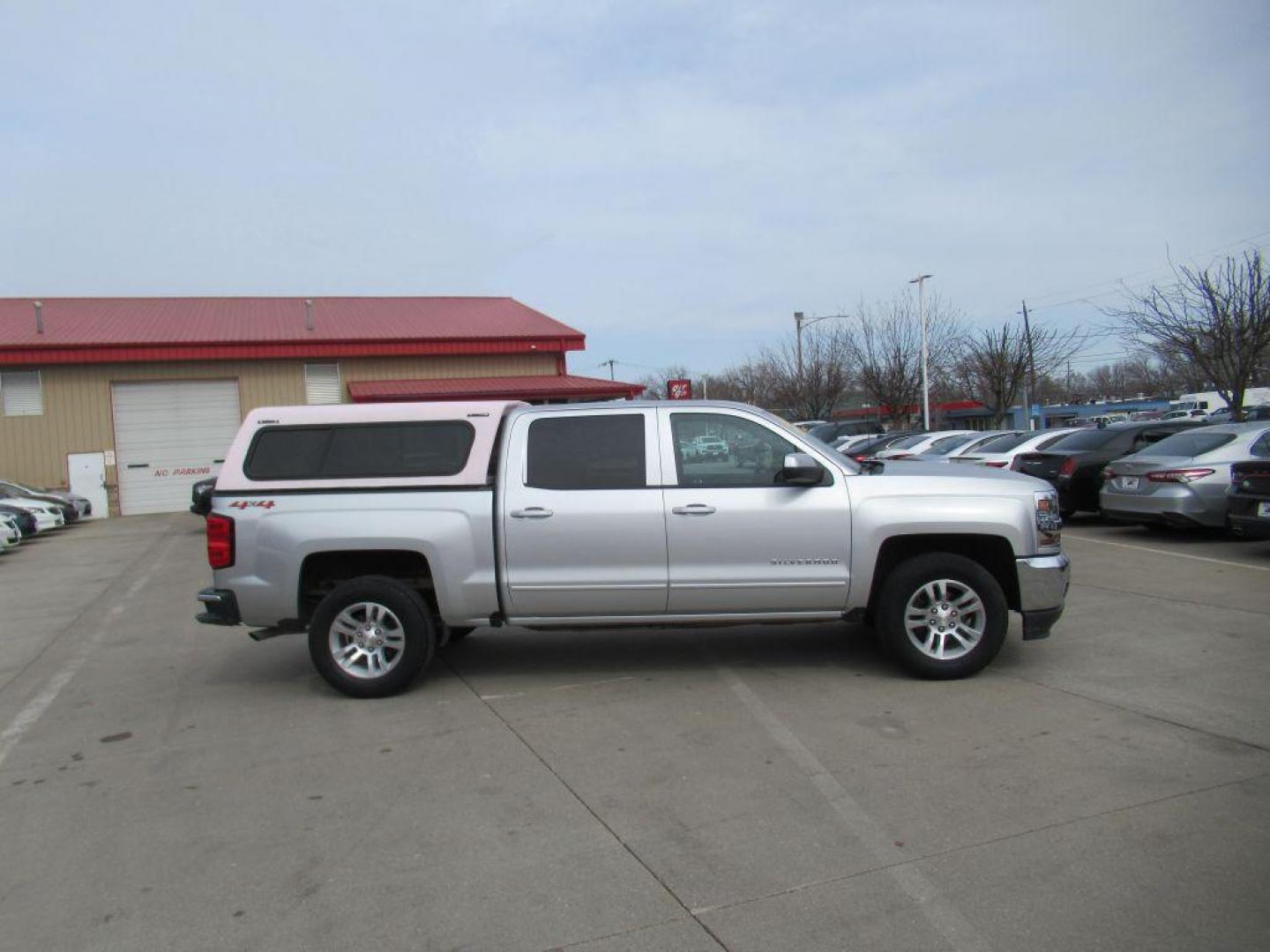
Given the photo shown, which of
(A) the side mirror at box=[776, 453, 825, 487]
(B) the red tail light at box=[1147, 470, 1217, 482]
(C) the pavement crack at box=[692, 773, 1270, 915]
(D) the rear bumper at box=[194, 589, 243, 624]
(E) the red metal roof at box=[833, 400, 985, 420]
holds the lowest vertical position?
(C) the pavement crack at box=[692, 773, 1270, 915]

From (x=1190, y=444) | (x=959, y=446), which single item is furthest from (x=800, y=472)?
(x=959, y=446)

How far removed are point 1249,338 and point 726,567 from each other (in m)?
20.4

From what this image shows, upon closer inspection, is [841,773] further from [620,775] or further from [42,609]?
[42,609]

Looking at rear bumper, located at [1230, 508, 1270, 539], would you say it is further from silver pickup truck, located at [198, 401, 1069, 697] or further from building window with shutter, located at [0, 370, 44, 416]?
building window with shutter, located at [0, 370, 44, 416]

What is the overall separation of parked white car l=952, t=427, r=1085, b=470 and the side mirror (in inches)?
407

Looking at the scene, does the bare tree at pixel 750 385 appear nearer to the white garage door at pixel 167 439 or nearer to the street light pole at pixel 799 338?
the street light pole at pixel 799 338

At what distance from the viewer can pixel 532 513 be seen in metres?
6.13

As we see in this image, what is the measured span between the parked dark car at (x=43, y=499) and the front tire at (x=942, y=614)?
22.4 metres

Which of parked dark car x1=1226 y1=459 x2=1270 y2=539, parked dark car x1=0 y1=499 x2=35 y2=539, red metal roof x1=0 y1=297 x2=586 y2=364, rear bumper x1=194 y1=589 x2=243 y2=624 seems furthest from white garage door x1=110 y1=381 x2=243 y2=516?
parked dark car x1=1226 y1=459 x2=1270 y2=539

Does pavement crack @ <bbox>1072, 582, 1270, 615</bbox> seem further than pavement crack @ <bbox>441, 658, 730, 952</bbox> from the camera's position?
Yes

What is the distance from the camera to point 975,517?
19.9 ft

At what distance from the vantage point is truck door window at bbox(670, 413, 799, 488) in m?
6.22

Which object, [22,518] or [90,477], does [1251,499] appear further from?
[90,477]

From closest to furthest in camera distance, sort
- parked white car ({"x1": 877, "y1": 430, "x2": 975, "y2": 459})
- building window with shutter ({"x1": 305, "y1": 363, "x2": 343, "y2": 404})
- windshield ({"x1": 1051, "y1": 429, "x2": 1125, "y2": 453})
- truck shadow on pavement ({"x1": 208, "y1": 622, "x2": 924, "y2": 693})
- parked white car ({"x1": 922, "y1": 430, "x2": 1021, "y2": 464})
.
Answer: truck shadow on pavement ({"x1": 208, "y1": 622, "x2": 924, "y2": 693}), windshield ({"x1": 1051, "y1": 429, "x2": 1125, "y2": 453}), parked white car ({"x1": 922, "y1": 430, "x2": 1021, "y2": 464}), parked white car ({"x1": 877, "y1": 430, "x2": 975, "y2": 459}), building window with shutter ({"x1": 305, "y1": 363, "x2": 343, "y2": 404})
